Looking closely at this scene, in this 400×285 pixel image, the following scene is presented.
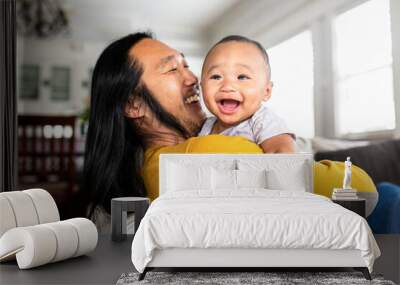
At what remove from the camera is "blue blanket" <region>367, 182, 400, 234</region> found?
4.91 m

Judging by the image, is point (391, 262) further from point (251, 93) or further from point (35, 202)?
point (35, 202)

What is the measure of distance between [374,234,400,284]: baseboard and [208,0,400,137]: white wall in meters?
1.09

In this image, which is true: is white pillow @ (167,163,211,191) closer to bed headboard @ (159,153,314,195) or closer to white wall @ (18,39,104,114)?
bed headboard @ (159,153,314,195)

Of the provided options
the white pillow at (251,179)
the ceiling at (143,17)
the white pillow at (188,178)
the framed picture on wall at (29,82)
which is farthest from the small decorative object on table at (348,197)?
the framed picture on wall at (29,82)

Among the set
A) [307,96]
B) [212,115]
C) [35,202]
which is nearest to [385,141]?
[307,96]

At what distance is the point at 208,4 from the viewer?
16.7 ft

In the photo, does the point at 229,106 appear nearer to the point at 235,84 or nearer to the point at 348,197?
the point at 235,84

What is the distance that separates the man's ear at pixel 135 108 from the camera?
4.88 metres

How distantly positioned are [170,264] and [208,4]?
281 centimetres

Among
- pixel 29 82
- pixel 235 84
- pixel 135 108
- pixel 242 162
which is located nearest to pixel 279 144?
pixel 242 162

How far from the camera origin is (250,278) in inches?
130

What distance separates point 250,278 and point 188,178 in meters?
1.46

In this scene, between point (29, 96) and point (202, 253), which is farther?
point (29, 96)

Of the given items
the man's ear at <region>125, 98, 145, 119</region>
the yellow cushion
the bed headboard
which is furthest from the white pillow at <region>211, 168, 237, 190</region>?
the man's ear at <region>125, 98, 145, 119</region>
